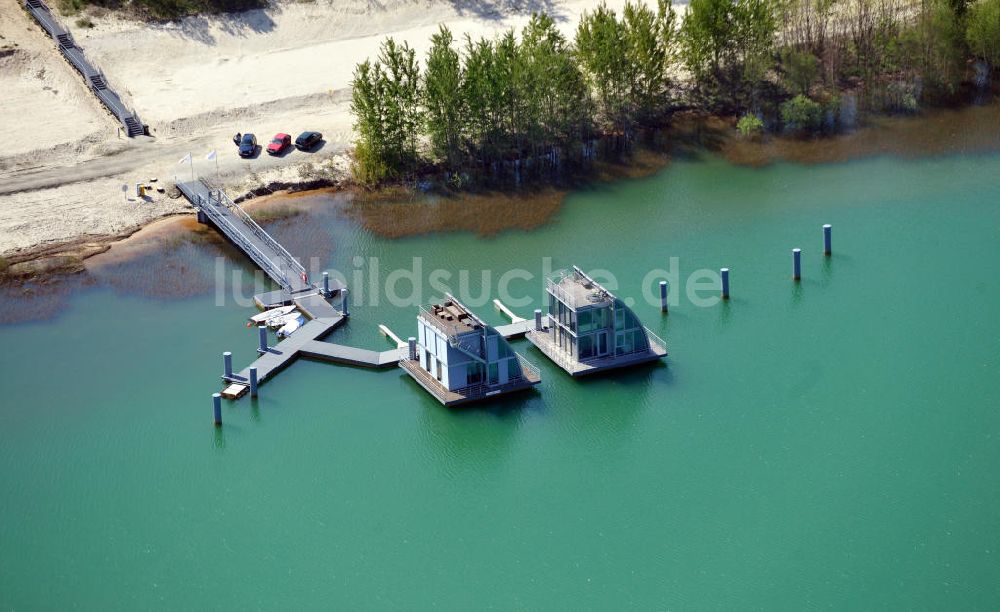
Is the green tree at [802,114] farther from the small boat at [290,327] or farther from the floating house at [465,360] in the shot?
the small boat at [290,327]

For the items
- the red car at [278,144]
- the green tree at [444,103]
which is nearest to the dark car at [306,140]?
the red car at [278,144]

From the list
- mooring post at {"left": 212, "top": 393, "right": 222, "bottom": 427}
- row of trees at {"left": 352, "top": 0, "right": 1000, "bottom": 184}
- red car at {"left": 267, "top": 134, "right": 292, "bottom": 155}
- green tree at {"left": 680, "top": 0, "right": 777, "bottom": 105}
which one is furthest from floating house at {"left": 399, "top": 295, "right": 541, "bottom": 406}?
green tree at {"left": 680, "top": 0, "right": 777, "bottom": 105}

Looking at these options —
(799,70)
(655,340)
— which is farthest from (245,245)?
(799,70)

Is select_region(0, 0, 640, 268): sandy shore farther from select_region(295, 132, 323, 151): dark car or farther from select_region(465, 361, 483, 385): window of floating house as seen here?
select_region(465, 361, 483, 385): window of floating house

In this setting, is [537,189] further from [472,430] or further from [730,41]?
[472,430]

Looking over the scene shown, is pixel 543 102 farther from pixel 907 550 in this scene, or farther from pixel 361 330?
pixel 907 550

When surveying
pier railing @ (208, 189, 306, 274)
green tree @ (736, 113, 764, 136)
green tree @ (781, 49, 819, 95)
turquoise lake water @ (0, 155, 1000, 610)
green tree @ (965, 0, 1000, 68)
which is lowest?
turquoise lake water @ (0, 155, 1000, 610)
